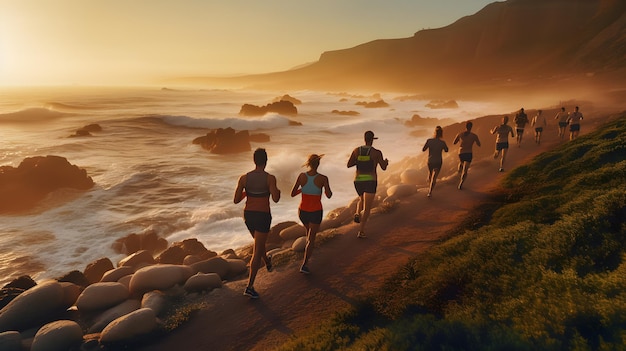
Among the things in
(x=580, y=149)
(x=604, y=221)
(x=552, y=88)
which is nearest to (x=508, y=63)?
(x=552, y=88)

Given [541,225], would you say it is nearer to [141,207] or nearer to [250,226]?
[250,226]

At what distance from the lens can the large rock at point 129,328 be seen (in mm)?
5699

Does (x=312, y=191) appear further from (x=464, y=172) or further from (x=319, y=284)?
(x=464, y=172)

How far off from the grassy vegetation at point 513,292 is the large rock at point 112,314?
371 cm

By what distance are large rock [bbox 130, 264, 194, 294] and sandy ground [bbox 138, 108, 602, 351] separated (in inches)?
43.1

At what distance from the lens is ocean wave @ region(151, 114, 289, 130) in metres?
54.7

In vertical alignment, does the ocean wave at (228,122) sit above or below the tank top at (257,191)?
below

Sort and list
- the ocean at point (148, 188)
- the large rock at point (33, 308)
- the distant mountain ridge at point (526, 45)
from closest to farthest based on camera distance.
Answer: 1. the large rock at point (33, 308)
2. the ocean at point (148, 188)
3. the distant mountain ridge at point (526, 45)

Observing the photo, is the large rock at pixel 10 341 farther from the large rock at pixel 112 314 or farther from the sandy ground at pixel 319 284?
the sandy ground at pixel 319 284

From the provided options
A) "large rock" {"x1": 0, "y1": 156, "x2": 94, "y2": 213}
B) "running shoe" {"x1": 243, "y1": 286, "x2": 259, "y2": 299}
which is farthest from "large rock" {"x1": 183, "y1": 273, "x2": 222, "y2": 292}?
"large rock" {"x1": 0, "y1": 156, "x2": 94, "y2": 213}

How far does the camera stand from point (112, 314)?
6.64m

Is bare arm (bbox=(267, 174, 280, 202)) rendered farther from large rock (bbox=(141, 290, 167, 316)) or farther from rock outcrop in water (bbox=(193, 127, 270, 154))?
rock outcrop in water (bbox=(193, 127, 270, 154))

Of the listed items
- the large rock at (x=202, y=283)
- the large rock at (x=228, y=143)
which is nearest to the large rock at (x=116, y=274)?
the large rock at (x=202, y=283)

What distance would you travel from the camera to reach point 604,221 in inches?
235
